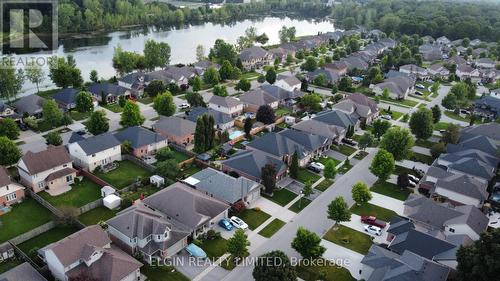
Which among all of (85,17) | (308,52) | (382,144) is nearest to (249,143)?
(382,144)

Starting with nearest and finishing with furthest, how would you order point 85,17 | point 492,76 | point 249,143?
1. point 249,143
2. point 492,76
3. point 85,17

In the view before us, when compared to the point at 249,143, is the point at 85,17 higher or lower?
higher

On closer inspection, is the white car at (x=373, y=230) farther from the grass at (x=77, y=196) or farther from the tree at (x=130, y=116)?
the tree at (x=130, y=116)

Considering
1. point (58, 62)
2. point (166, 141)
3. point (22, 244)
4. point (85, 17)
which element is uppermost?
point (85, 17)

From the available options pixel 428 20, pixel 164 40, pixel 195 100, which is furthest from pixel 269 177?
pixel 428 20

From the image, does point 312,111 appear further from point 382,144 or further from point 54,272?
point 54,272

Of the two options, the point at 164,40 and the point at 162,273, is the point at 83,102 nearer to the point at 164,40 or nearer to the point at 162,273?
the point at 162,273

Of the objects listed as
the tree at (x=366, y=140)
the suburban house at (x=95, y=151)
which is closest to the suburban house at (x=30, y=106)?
the suburban house at (x=95, y=151)
